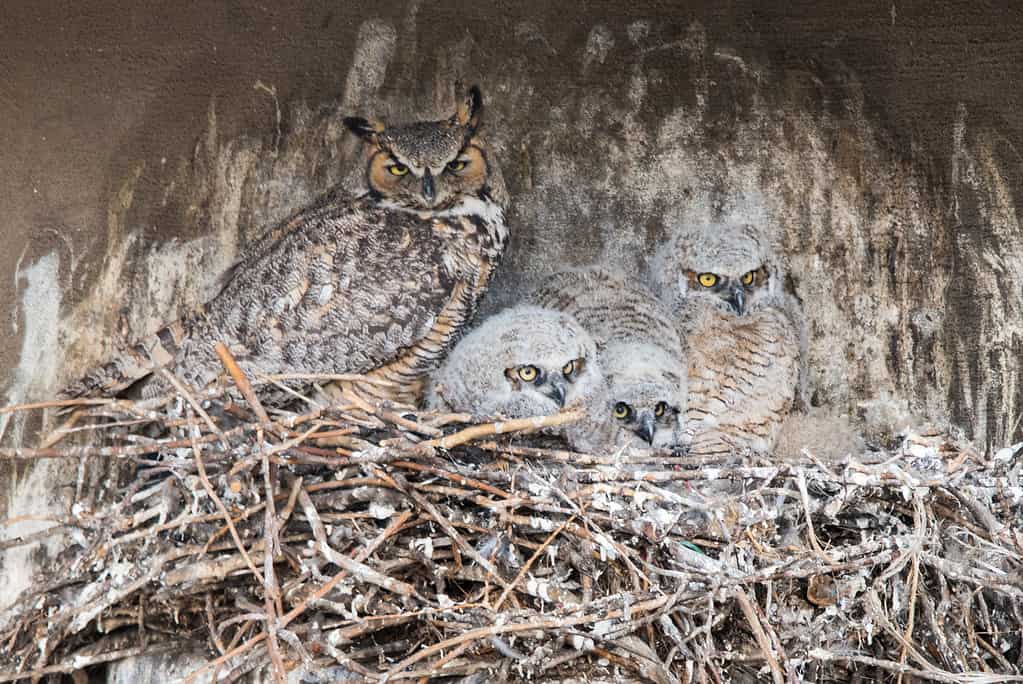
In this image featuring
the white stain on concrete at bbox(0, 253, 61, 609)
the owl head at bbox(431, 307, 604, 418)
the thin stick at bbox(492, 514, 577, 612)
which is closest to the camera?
the thin stick at bbox(492, 514, 577, 612)

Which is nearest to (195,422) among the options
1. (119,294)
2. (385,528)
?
(385,528)

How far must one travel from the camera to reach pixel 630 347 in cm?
313

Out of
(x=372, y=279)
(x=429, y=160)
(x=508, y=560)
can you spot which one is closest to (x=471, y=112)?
(x=429, y=160)

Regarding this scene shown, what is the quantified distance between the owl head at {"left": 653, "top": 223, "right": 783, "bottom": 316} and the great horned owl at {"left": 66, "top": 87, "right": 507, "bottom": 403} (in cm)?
46

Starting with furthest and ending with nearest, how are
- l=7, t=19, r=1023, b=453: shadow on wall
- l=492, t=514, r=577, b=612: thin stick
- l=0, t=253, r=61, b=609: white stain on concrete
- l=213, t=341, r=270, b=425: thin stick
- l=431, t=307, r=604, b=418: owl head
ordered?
l=7, t=19, r=1023, b=453: shadow on wall → l=0, t=253, r=61, b=609: white stain on concrete → l=431, t=307, r=604, b=418: owl head → l=213, t=341, r=270, b=425: thin stick → l=492, t=514, r=577, b=612: thin stick

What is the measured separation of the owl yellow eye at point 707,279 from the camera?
129 inches

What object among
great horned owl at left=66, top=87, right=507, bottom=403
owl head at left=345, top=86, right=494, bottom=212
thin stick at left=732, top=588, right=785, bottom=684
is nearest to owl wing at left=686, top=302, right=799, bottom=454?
great horned owl at left=66, top=87, right=507, bottom=403

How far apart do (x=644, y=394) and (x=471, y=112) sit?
870mm

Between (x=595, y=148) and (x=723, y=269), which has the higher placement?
(x=595, y=148)

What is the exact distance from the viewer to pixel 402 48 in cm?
343

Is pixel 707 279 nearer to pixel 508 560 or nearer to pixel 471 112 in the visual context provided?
pixel 471 112

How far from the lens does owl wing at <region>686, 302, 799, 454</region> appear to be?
325 centimetres

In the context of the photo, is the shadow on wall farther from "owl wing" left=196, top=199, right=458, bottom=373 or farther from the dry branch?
the dry branch

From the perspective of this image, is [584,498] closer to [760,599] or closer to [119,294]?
[760,599]
